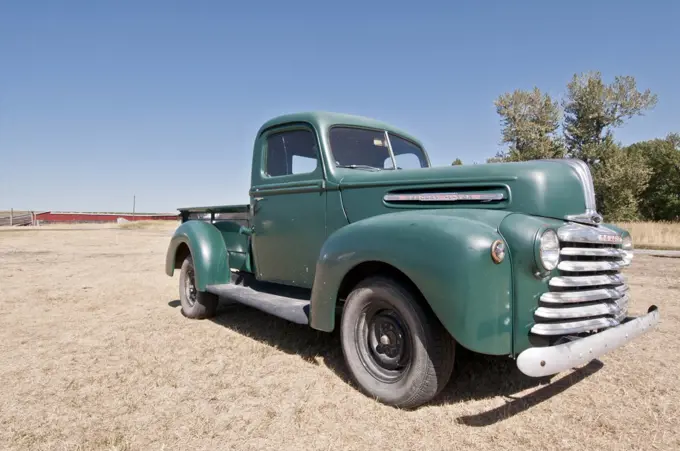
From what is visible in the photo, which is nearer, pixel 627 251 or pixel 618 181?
pixel 627 251

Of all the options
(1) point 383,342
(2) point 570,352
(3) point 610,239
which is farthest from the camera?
(1) point 383,342

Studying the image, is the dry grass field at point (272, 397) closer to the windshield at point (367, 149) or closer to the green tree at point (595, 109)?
the windshield at point (367, 149)

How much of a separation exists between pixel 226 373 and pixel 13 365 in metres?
1.80

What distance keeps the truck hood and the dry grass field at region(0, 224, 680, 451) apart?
120 centimetres

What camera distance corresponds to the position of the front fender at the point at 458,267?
2.27 metres

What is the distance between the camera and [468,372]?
3203mm

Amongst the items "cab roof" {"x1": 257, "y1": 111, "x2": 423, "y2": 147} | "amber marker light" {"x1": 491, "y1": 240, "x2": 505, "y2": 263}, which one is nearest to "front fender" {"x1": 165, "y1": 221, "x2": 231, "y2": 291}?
"cab roof" {"x1": 257, "y1": 111, "x2": 423, "y2": 147}

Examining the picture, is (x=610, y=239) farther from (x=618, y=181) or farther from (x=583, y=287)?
(x=618, y=181)

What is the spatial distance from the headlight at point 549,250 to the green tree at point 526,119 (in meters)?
27.9

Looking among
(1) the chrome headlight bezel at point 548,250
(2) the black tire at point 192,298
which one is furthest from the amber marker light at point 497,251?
(2) the black tire at point 192,298

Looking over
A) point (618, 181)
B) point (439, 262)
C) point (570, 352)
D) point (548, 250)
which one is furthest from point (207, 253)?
point (618, 181)

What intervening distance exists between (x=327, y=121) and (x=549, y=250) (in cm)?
222

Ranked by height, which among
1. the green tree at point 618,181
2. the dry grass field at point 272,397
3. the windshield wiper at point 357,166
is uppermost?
the green tree at point 618,181

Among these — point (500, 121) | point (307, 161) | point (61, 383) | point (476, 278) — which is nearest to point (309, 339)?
point (307, 161)
